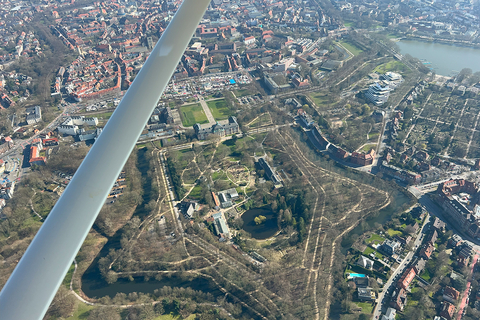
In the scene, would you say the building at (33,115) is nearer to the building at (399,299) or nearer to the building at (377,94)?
the building at (399,299)

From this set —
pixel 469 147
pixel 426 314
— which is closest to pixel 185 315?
pixel 426 314

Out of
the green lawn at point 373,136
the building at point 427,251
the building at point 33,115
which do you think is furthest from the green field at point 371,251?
the building at point 33,115

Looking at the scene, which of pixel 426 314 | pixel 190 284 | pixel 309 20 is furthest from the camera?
pixel 309 20

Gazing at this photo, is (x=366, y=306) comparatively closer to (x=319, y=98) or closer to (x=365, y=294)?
(x=365, y=294)

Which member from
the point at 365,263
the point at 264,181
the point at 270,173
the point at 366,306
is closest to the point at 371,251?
the point at 365,263

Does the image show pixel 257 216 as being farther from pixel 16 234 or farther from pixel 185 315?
pixel 16 234

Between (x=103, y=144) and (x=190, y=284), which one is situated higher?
(x=103, y=144)

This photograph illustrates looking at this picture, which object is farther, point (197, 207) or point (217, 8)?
point (217, 8)
